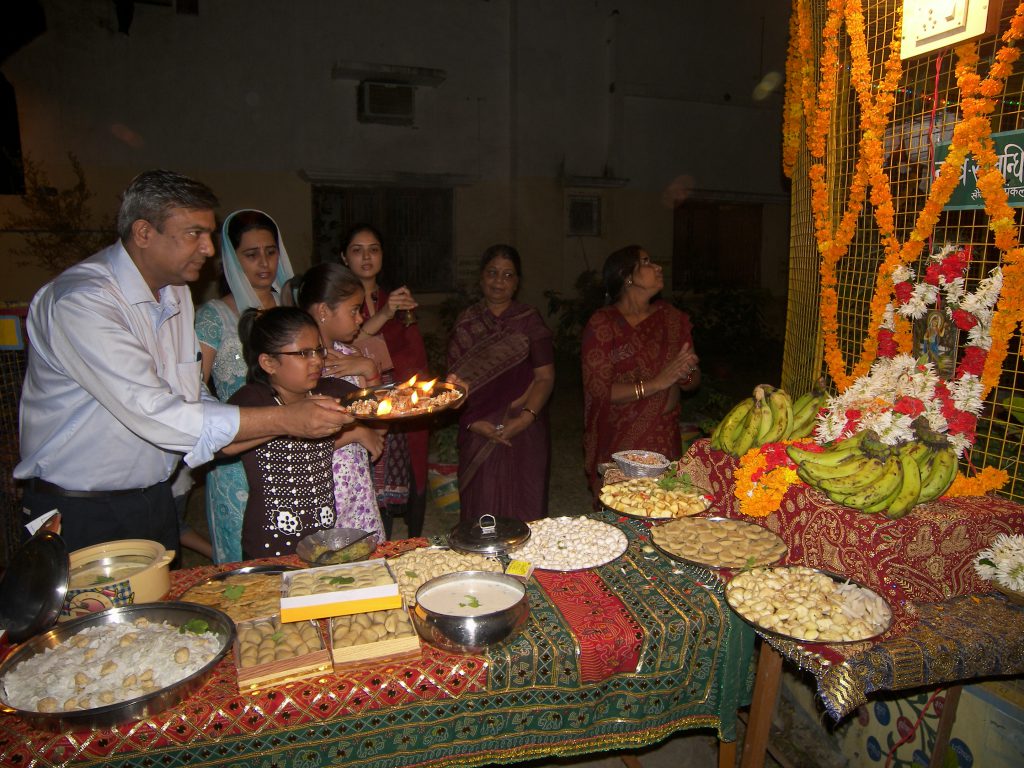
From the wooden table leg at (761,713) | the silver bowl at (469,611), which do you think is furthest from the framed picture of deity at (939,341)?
the silver bowl at (469,611)

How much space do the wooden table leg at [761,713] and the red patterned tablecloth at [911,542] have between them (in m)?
0.45

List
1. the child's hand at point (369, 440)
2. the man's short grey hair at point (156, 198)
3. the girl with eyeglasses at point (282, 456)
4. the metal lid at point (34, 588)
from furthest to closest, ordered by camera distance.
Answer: the child's hand at point (369, 440)
the girl with eyeglasses at point (282, 456)
the man's short grey hair at point (156, 198)
the metal lid at point (34, 588)

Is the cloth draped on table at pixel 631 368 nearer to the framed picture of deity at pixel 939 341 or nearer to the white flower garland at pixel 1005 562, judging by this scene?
the framed picture of deity at pixel 939 341

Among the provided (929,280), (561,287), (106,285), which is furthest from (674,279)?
(106,285)

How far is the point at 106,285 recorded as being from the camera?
255 cm

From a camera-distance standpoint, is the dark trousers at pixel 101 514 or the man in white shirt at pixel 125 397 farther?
the dark trousers at pixel 101 514

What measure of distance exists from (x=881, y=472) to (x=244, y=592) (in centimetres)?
229

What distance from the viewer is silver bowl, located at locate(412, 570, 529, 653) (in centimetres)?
193

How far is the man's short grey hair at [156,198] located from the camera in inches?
99.5

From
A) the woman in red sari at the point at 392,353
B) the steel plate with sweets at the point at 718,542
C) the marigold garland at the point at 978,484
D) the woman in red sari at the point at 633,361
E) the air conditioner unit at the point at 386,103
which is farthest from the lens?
the air conditioner unit at the point at 386,103

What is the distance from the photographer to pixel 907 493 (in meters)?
2.35

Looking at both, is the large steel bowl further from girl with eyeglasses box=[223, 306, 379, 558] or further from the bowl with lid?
girl with eyeglasses box=[223, 306, 379, 558]

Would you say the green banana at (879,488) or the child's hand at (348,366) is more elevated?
the child's hand at (348,366)

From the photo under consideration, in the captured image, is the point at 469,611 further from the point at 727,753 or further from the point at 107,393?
the point at 107,393
